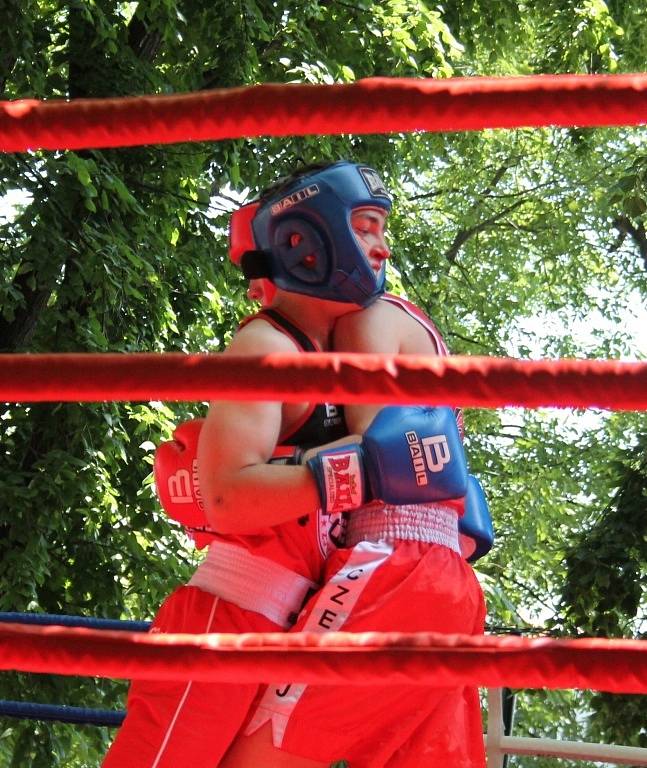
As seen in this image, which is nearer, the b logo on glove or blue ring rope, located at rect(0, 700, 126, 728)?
the b logo on glove

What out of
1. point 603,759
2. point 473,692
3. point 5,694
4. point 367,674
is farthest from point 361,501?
point 5,694

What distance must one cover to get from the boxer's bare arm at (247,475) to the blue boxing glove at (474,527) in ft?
1.22

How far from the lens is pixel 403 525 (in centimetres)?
189

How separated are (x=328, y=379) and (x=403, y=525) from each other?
878mm

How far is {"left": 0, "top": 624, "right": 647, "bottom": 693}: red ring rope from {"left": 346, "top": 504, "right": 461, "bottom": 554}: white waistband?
0.78m

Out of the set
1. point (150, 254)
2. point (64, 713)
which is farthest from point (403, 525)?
point (150, 254)

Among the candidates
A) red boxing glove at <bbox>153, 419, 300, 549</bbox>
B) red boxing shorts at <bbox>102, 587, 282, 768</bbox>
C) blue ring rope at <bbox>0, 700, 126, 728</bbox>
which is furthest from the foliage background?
red boxing shorts at <bbox>102, 587, 282, 768</bbox>

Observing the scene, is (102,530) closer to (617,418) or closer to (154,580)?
(154,580)

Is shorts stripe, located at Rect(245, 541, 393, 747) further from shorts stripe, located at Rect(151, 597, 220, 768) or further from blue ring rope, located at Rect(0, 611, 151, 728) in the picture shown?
blue ring rope, located at Rect(0, 611, 151, 728)

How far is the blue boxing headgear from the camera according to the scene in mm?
2018

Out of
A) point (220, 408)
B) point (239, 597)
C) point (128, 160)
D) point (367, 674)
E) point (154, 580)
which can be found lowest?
point (367, 674)

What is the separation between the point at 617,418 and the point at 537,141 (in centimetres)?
214

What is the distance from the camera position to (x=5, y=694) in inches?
203

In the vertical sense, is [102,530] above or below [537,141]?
below
